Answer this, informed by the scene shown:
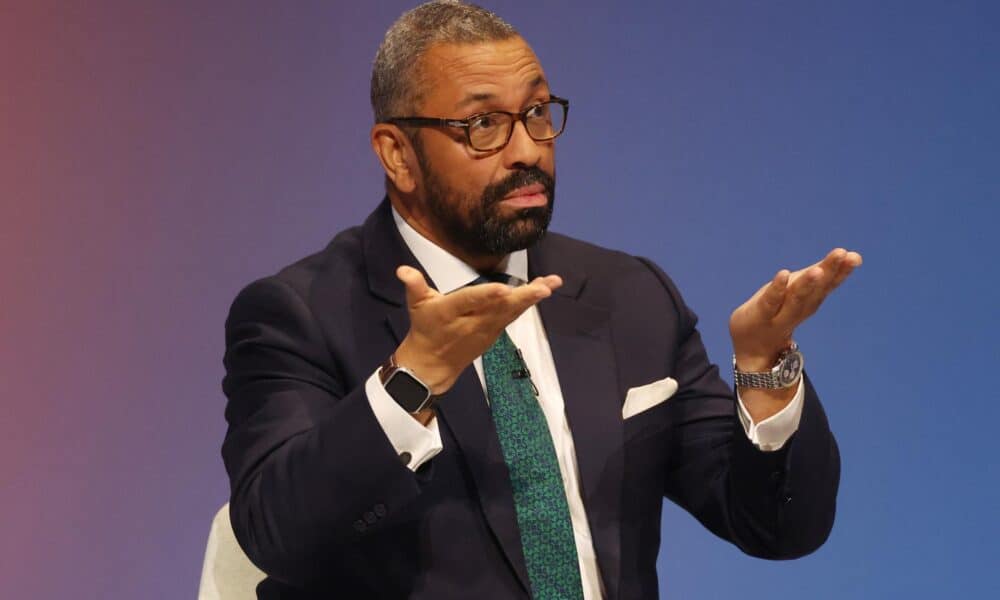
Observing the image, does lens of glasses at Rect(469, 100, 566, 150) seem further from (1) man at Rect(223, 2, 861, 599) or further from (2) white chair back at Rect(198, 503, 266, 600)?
(2) white chair back at Rect(198, 503, 266, 600)

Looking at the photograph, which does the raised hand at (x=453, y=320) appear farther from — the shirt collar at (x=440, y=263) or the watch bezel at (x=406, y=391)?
the shirt collar at (x=440, y=263)

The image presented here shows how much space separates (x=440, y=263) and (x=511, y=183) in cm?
18

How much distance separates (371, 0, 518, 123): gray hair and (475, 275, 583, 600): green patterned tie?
0.42m

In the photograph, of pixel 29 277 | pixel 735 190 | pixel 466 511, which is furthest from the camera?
pixel 735 190

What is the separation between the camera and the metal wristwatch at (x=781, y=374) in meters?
2.02

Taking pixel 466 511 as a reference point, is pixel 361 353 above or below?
above

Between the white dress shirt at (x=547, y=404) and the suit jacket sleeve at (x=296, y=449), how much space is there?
67 mm

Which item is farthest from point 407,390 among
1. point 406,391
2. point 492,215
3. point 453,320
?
point 492,215

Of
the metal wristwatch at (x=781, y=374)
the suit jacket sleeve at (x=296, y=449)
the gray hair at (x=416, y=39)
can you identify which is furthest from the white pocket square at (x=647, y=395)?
the gray hair at (x=416, y=39)

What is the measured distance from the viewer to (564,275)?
233 centimetres

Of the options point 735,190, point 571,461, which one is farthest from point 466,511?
point 735,190

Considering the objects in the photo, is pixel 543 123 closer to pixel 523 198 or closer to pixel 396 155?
pixel 523 198

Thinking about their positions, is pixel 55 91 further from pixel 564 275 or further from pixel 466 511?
pixel 466 511

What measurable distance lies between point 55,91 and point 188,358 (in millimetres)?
597
